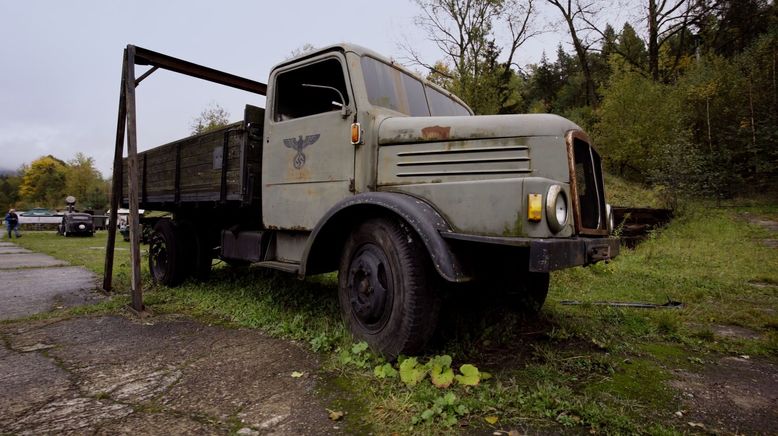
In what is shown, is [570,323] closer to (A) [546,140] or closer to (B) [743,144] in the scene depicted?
(A) [546,140]

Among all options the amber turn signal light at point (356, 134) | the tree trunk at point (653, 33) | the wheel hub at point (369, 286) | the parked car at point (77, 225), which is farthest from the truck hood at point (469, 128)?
the tree trunk at point (653, 33)

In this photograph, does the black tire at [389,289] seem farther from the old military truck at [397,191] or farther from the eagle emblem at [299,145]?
the eagle emblem at [299,145]

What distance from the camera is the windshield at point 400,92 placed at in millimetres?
3412

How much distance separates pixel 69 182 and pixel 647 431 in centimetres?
6778

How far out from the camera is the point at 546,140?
2615mm

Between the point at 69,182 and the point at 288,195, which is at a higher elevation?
the point at 69,182

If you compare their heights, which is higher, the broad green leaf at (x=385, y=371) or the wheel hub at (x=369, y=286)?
the wheel hub at (x=369, y=286)

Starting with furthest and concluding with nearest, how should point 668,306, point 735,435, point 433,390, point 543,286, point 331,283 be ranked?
point 331,283 < point 668,306 < point 543,286 < point 433,390 < point 735,435

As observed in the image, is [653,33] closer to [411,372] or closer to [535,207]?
[535,207]

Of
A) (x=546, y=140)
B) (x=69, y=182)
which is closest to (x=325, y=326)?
(x=546, y=140)

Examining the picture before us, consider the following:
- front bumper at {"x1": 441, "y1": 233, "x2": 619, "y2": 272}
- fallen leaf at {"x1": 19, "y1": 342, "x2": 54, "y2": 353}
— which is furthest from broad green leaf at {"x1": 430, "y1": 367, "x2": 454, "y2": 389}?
fallen leaf at {"x1": 19, "y1": 342, "x2": 54, "y2": 353}

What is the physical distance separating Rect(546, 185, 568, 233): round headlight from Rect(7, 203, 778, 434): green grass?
0.92m

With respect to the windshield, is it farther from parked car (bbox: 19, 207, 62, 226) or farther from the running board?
parked car (bbox: 19, 207, 62, 226)

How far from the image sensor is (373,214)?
9.81ft
